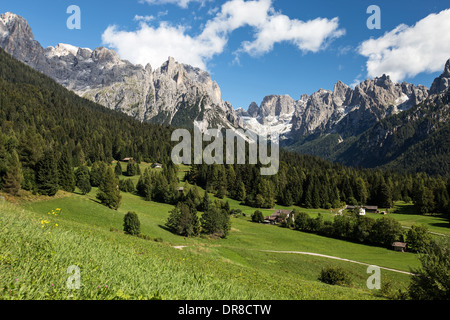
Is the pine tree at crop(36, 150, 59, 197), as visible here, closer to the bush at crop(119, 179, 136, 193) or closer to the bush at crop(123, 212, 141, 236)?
the bush at crop(123, 212, 141, 236)

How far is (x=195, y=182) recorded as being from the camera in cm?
12675

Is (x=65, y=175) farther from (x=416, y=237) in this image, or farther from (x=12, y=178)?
(x=416, y=237)

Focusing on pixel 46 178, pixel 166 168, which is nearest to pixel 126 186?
pixel 166 168

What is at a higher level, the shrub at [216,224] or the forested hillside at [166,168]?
the forested hillside at [166,168]

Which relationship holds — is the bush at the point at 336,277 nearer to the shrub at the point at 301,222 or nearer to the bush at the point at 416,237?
the bush at the point at 416,237

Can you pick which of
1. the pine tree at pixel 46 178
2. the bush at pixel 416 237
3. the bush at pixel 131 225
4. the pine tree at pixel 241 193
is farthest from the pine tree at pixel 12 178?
the bush at pixel 416 237

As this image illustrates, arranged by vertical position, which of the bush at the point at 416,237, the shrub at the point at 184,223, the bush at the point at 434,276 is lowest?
the bush at the point at 416,237

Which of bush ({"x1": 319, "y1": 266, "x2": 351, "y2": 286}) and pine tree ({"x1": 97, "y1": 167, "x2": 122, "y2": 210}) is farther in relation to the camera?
pine tree ({"x1": 97, "y1": 167, "x2": 122, "y2": 210})

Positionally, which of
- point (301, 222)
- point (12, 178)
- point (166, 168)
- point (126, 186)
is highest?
point (166, 168)

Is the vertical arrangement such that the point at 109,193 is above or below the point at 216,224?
above

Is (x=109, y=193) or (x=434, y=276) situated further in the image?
(x=109, y=193)

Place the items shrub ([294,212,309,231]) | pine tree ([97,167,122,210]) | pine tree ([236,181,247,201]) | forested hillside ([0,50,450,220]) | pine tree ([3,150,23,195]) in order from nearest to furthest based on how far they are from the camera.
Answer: pine tree ([3,150,23,195]), pine tree ([97,167,122,210]), shrub ([294,212,309,231]), forested hillside ([0,50,450,220]), pine tree ([236,181,247,201])

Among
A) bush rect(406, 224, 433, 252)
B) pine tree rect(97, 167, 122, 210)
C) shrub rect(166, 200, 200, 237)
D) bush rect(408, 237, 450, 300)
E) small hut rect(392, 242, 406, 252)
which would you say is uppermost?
pine tree rect(97, 167, 122, 210)

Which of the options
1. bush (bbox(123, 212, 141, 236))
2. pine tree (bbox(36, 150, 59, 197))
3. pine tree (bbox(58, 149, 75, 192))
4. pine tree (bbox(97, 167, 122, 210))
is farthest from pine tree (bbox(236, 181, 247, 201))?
pine tree (bbox(36, 150, 59, 197))
